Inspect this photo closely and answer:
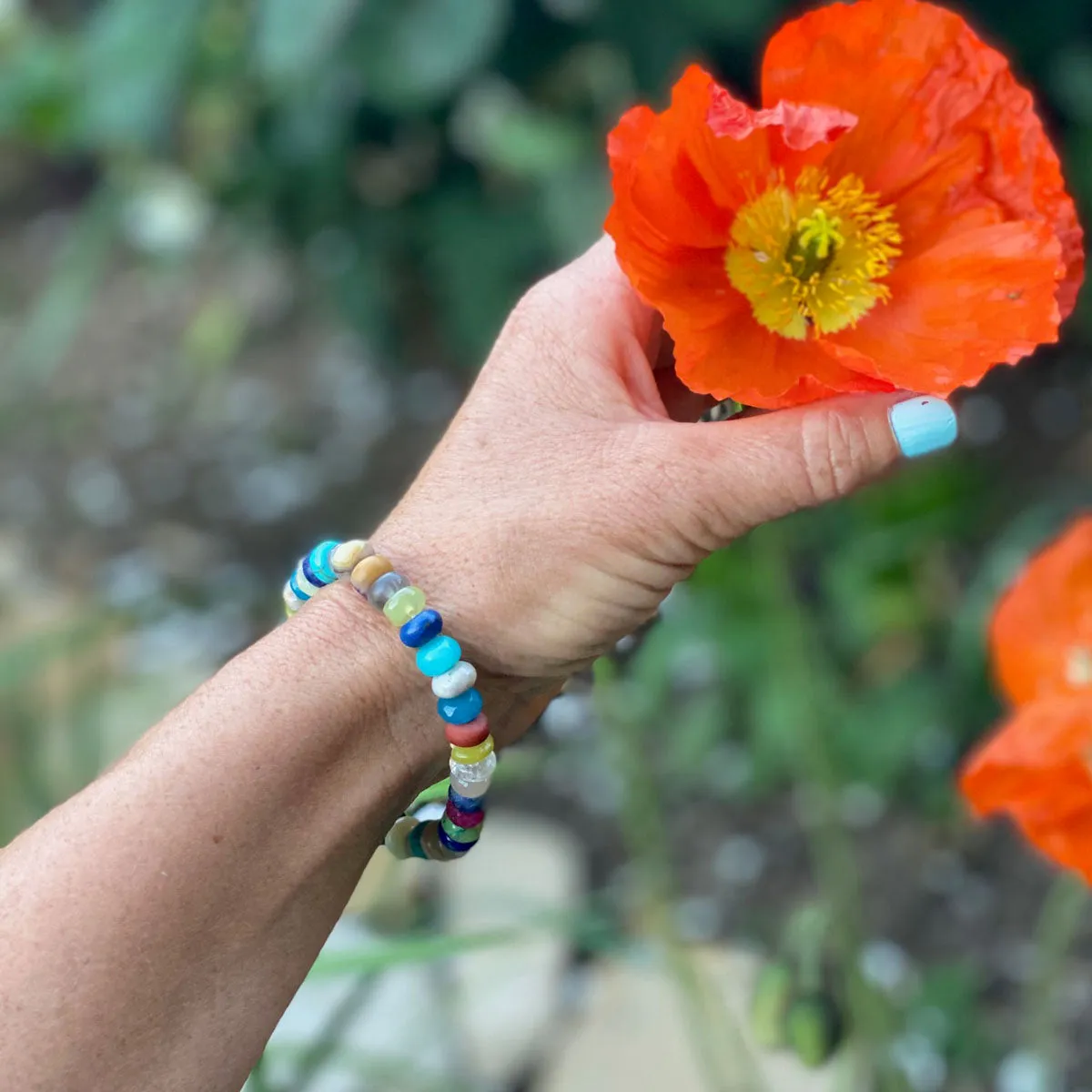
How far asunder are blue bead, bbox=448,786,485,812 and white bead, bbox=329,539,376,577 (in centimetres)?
10

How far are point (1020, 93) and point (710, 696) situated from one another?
973 mm

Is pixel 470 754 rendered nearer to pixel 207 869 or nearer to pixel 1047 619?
pixel 207 869

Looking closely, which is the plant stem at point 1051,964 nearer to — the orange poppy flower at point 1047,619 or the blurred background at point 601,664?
the blurred background at point 601,664

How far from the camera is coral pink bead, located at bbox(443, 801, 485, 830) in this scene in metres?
0.53

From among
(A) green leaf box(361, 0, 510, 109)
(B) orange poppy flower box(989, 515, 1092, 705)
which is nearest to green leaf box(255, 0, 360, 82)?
(A) green leaf box(361, 0, 510, 109)

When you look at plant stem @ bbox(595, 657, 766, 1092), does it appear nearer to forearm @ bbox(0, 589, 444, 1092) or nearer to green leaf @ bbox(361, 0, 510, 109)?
forearm @ bbox(0, 589, 444, 1092)

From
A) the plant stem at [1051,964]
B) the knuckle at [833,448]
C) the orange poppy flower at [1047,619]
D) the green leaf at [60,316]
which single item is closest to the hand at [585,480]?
the knuckle at [833,448]

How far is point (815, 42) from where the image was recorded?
52 cm

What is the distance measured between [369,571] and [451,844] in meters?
0.12

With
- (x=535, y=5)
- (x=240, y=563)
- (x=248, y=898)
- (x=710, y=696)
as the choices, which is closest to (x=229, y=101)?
(x=535, y=5)

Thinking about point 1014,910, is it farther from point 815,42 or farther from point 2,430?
point 2,430

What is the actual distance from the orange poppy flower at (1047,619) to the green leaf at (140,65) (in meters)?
1.14

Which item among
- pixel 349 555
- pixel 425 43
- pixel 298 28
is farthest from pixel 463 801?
pixel 425 43

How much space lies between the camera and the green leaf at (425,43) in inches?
51.3
